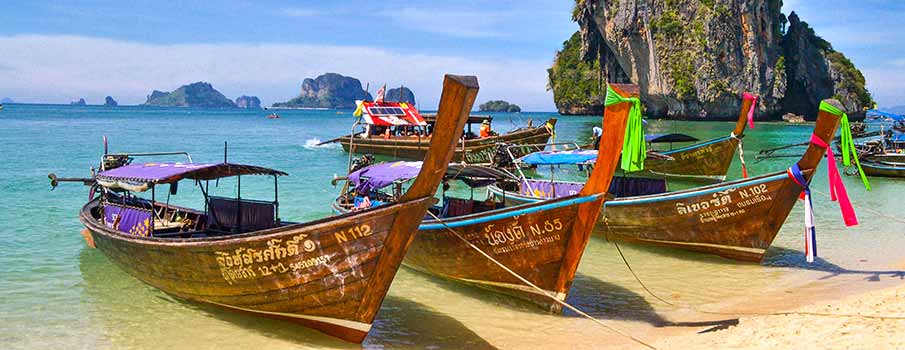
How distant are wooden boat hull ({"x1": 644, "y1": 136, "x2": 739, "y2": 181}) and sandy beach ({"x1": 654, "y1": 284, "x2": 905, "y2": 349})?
13.3 metres

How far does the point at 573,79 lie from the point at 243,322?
281 feet

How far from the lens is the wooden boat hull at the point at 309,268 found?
6.39 m

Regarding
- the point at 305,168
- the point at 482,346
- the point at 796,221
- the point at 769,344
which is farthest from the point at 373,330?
the point at 305,168

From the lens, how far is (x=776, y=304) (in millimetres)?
8609

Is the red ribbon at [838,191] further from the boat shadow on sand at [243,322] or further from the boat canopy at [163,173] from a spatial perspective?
the boat canopy at [163,173]

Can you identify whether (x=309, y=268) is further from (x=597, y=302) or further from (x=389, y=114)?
(x=389, y=114)

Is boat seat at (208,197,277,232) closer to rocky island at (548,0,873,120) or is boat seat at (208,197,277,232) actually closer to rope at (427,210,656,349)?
rope at (427,210,656,349)

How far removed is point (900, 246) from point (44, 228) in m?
16.1

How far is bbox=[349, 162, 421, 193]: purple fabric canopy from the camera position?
382 inches

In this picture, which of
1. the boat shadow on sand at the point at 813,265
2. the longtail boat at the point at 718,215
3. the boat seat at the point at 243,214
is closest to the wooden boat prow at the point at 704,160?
the boat shadow on sand at the point at 813,265

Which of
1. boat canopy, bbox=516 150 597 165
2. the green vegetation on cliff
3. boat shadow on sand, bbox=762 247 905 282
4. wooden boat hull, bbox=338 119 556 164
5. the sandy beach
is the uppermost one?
the green vegetation on cliff

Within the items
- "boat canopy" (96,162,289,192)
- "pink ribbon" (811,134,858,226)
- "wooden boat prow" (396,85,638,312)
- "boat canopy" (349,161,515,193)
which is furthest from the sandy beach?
"boat canopy" (96,162,289,192)

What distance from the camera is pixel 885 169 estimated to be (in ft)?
72.7

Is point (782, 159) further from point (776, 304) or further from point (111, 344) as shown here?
point (111, 344)
